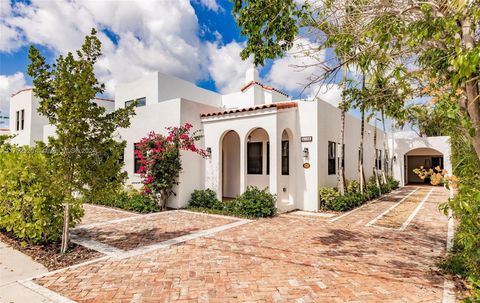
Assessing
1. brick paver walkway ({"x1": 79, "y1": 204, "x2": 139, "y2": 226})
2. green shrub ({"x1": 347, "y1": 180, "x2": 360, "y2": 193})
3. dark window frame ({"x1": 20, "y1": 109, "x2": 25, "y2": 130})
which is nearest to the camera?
brick paver walkway ({"x1": 79, "y1": 204, "x2": 139, "y2": 226})

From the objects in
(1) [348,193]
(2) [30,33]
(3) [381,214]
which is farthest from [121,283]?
(1) [348,193]

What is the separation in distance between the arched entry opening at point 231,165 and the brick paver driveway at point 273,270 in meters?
7.33

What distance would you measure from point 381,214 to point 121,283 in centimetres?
1147

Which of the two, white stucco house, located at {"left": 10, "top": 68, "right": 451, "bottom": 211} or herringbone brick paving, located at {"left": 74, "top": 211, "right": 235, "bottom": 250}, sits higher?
white stucco house, located at {"left": 10, "top": 68, "right": 451, "bottom": 211}

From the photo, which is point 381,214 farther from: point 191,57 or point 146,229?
point 191,57

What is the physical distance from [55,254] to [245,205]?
6.80m

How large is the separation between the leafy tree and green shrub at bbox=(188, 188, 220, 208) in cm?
618

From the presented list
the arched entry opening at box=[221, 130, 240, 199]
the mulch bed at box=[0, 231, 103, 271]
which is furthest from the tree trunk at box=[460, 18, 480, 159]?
the arched entry opening at box=[221, 130, 240, 199]

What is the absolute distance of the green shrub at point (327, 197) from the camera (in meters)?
12.7

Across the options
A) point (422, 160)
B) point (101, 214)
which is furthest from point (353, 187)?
point (422, 160)

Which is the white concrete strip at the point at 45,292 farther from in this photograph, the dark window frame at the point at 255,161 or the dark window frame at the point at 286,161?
the dark window frame at the point at 255,161

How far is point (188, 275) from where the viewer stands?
538cm

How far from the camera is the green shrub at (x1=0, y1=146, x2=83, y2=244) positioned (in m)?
6.67

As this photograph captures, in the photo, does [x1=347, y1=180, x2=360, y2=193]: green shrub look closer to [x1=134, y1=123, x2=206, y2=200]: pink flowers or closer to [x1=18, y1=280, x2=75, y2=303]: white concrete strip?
[x1=134, y1=123, x2=206, y2=200]: pink flowers
